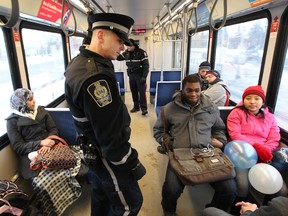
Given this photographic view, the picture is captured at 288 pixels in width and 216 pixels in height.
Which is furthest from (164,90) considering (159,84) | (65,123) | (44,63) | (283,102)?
(44,63)

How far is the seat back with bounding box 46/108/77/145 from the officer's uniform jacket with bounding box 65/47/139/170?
1119mm

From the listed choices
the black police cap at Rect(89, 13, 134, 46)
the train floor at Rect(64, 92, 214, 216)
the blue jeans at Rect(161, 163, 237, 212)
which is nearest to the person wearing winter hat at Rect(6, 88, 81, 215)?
the train floor at Rect(64, 92, 214, 216)

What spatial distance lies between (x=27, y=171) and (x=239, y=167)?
1.91 metres

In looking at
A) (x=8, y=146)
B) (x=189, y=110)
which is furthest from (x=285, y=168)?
(x=8, y=146)

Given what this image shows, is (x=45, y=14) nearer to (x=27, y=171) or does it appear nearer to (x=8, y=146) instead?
(x=8, y=146)

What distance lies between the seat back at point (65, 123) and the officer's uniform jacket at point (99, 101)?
112cm

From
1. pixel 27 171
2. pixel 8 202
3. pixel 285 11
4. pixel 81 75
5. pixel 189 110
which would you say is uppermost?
pixel 285 11

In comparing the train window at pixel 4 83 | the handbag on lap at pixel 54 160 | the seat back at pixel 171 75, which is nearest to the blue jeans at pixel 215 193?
the handbag on lap at pixel 54 160

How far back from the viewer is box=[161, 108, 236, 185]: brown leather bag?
59.1 inches

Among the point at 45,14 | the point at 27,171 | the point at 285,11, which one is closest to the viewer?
the point at 27,171

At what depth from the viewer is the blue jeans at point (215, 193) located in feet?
5.21

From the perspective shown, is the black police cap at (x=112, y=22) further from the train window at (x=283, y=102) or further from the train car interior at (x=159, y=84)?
the train window at (x=283, y=102)

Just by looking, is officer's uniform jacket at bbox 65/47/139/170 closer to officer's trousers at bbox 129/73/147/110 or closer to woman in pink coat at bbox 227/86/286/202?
woman in pink coat at bbox 227/86/286/202

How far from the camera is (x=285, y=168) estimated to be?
1619 mm
